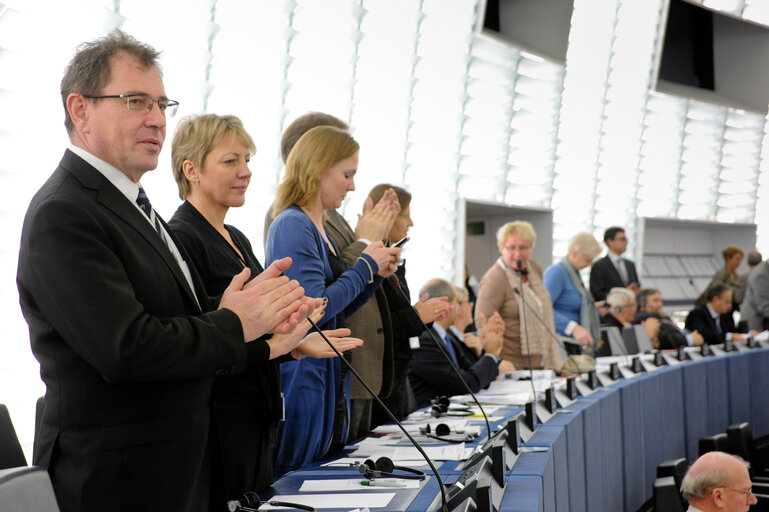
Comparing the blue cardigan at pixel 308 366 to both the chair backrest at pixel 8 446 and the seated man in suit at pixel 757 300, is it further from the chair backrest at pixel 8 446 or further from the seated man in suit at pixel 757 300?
the seated man in suit at pixel 757 300

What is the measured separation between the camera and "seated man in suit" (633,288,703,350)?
802 centimetres

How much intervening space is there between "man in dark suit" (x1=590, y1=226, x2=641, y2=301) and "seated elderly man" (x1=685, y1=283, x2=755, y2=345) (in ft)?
2.36

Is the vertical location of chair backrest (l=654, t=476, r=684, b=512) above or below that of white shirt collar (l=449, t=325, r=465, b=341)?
below

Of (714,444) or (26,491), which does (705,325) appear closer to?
(714,444)

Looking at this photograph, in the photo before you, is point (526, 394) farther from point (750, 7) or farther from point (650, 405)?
point (750, 7)

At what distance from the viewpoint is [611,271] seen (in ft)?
27.0

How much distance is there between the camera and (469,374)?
13.7 ft

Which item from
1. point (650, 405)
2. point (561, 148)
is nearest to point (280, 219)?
point (650, 405)

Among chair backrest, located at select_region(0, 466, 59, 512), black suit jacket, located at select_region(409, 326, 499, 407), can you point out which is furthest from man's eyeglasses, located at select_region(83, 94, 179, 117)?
black suit jacket, located at select_region(409, 326, 499, 407)

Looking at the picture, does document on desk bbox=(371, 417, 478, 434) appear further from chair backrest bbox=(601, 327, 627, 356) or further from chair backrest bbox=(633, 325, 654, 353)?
chair backrest bbox=(633, 325, 654, 353)

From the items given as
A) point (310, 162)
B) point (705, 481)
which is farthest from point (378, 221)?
point (705, 481)

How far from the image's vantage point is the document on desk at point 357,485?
6.15 feet

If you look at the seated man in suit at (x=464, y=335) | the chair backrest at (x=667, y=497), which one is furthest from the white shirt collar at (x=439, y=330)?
the chair backrest at (x=667, y=497)

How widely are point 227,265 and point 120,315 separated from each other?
66cm
